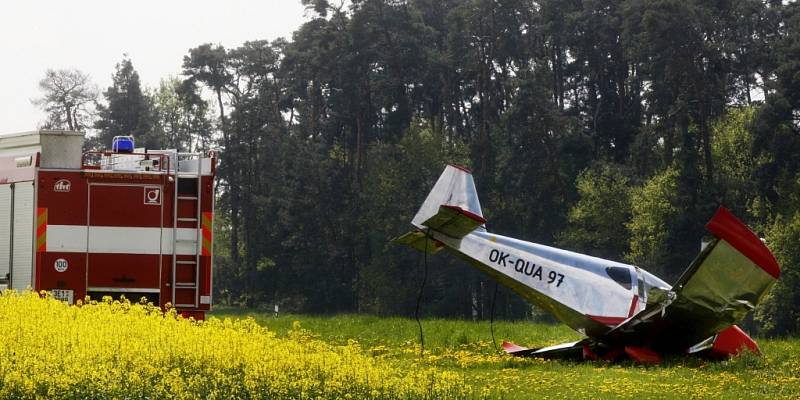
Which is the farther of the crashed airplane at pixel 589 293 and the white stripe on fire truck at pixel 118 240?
the white stripe on fire truck at pixel 118 240

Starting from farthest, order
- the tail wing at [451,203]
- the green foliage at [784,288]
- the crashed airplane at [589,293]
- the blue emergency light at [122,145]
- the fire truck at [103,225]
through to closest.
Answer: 1. the green foliage at [784,288]
2. the blue emergency light at [122,145]
3. the fire truck at [103,225]
4. the tail wing at [451,203]
5. the crashed airplane at [589,293]

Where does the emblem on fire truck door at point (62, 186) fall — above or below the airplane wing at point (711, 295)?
above

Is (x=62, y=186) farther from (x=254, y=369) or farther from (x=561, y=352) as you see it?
(x=254, y=369)

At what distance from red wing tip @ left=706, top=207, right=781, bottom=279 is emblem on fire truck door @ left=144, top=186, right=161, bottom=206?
30.1ft

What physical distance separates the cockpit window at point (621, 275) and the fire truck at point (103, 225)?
658 centimetres

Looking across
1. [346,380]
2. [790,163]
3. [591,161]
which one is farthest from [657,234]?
[346,380]

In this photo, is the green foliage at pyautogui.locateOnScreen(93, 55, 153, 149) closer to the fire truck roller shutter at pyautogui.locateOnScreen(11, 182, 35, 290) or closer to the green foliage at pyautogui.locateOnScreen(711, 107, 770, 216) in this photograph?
the green foliage at pyautogui.locateOnScreen(711, 107, 770, 216)

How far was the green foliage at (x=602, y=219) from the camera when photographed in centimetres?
7056

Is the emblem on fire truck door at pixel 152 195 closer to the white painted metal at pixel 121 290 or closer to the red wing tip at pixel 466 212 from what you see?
the white painted metal at pixel 121 290

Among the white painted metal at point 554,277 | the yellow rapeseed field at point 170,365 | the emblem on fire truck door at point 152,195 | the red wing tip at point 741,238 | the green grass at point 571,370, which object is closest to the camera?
the yellow rapeseed field at point 170,365

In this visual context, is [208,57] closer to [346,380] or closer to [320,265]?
[320,265]

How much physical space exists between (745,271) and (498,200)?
59.1 meters

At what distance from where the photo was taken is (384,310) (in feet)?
250

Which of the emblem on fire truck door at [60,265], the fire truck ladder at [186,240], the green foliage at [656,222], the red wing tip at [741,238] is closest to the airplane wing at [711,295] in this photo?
the red wing tip at [741,238]
